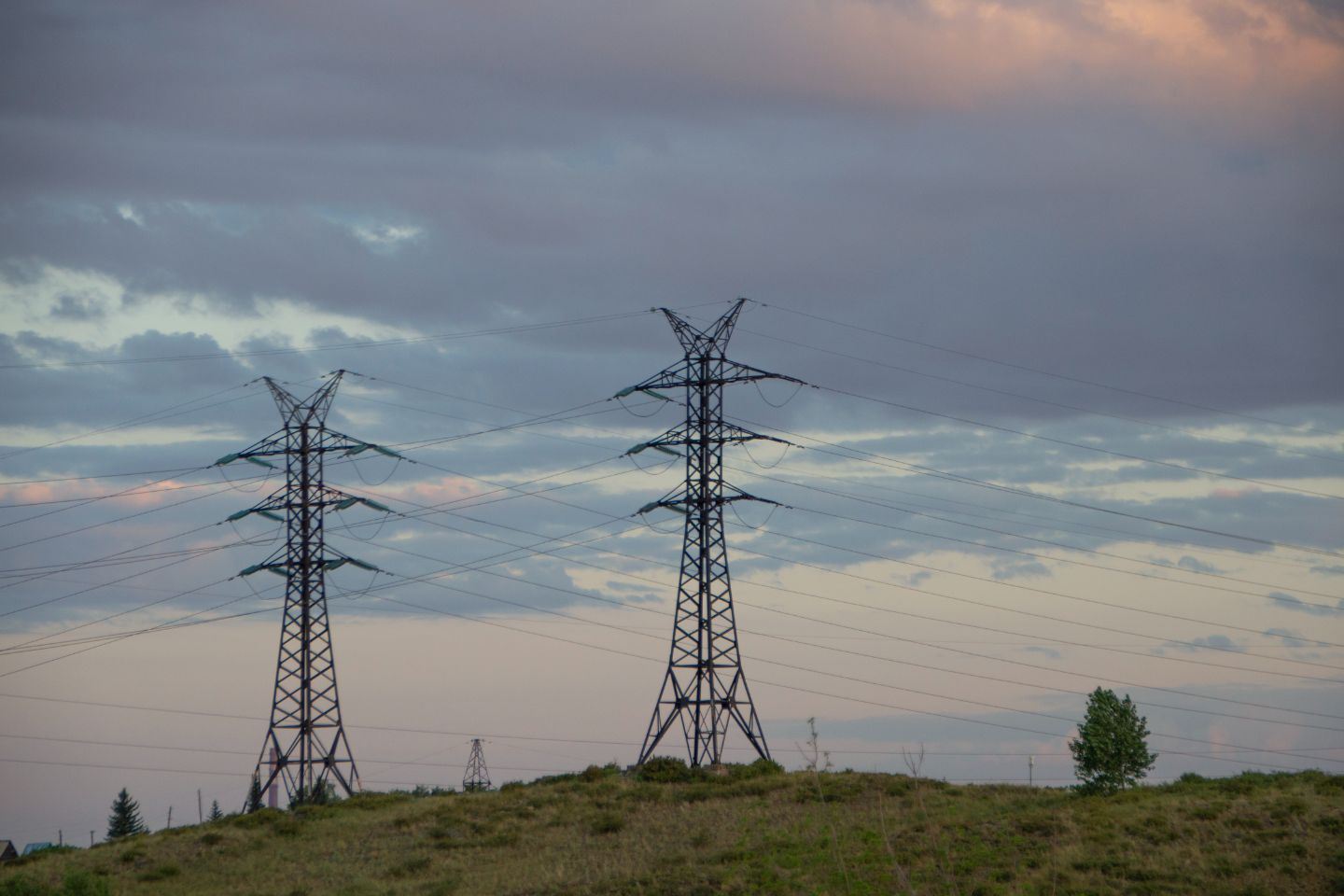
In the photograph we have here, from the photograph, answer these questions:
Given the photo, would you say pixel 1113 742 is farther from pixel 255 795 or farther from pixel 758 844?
pixel 255 795

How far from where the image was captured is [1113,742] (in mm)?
55250

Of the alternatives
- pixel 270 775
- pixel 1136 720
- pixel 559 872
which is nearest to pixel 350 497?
pixel 270 775

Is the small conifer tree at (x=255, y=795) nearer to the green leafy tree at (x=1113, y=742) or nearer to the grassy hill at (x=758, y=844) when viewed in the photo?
the grassy hill at (x=758, y=844)

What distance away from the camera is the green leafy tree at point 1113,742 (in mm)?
55031

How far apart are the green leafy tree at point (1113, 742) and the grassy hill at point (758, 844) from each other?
4.55 ft

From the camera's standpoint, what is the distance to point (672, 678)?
210ft

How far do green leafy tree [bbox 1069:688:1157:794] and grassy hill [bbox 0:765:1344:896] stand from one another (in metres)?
1.39

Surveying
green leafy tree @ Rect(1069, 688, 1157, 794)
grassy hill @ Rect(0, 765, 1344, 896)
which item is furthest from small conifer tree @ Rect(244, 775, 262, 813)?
green leafy tree @ Rect(1069, 688, 1157, 794)

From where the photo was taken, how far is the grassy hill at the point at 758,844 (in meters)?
43.9

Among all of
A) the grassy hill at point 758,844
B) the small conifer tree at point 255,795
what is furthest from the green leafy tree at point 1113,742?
the small conifer tree at point 255,795

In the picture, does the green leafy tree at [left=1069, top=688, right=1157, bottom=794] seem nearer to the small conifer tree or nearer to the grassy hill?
the grassy hill

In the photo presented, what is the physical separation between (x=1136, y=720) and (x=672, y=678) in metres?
21.0

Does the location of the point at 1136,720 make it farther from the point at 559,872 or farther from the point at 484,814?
the point at 484,814

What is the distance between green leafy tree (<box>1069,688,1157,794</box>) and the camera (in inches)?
2167
